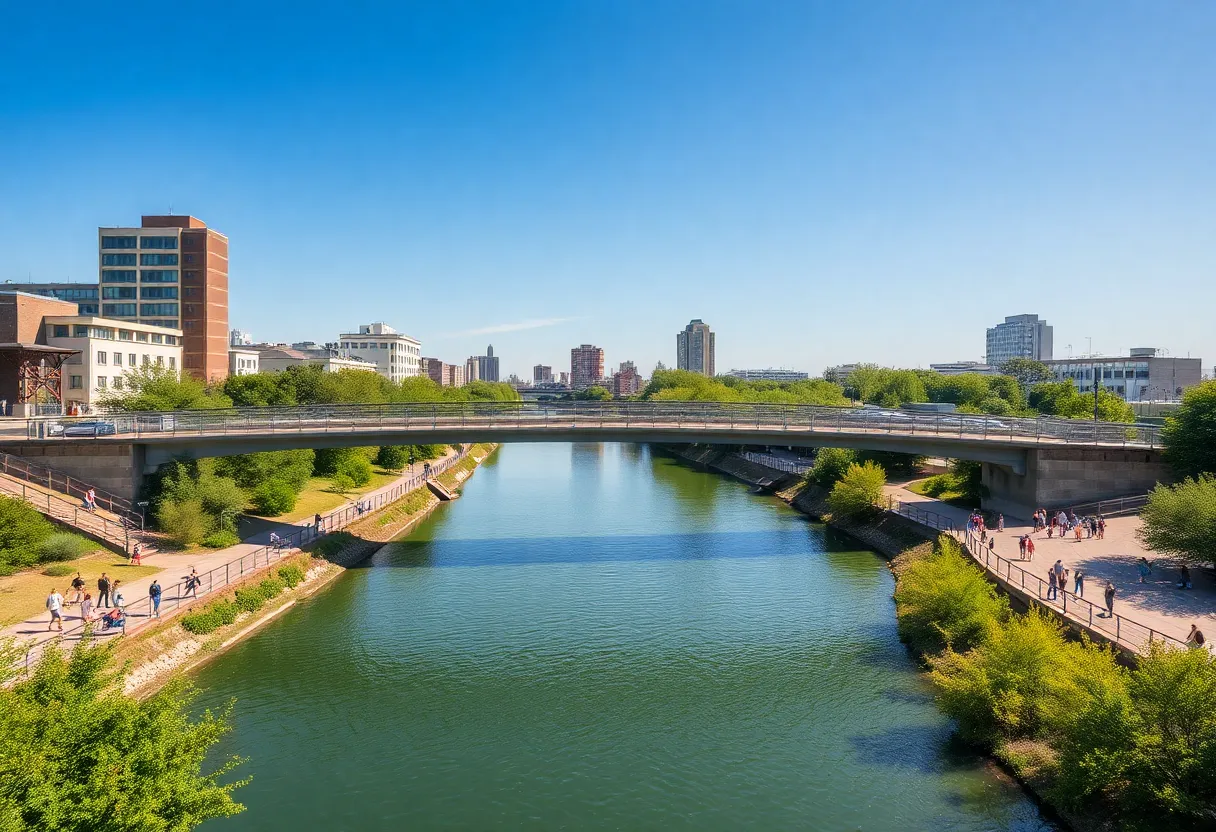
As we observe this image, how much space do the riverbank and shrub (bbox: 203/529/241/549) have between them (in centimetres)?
310

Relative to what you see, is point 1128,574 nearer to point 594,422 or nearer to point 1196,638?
point 1196,638

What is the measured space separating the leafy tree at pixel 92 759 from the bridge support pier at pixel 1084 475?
39780 millimetres

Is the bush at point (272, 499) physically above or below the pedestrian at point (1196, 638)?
above

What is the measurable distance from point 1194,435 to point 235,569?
144 ft

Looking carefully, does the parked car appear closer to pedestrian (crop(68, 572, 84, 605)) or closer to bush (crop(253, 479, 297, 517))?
bush (crop(253, 479, 297, 517))

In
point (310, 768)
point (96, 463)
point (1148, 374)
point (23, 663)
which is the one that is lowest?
point (310, 768)

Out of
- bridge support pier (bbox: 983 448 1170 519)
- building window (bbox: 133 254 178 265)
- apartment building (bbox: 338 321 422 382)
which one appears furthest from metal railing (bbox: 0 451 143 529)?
apartment building (bbox: 338 321 422 382)

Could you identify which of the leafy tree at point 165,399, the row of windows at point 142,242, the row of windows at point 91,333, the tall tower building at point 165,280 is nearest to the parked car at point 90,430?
the leafy tree at point 165,399

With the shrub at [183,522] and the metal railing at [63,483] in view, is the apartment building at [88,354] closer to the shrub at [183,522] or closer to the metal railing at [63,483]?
the metal railing at [63,483]

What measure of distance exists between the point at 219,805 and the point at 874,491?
131 ft

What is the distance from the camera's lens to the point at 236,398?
211 ft

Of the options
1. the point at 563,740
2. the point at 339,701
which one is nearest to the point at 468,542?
the point at 339,701

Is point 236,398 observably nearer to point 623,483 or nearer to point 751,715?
point 623,483

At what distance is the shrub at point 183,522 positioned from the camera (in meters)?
33.8
